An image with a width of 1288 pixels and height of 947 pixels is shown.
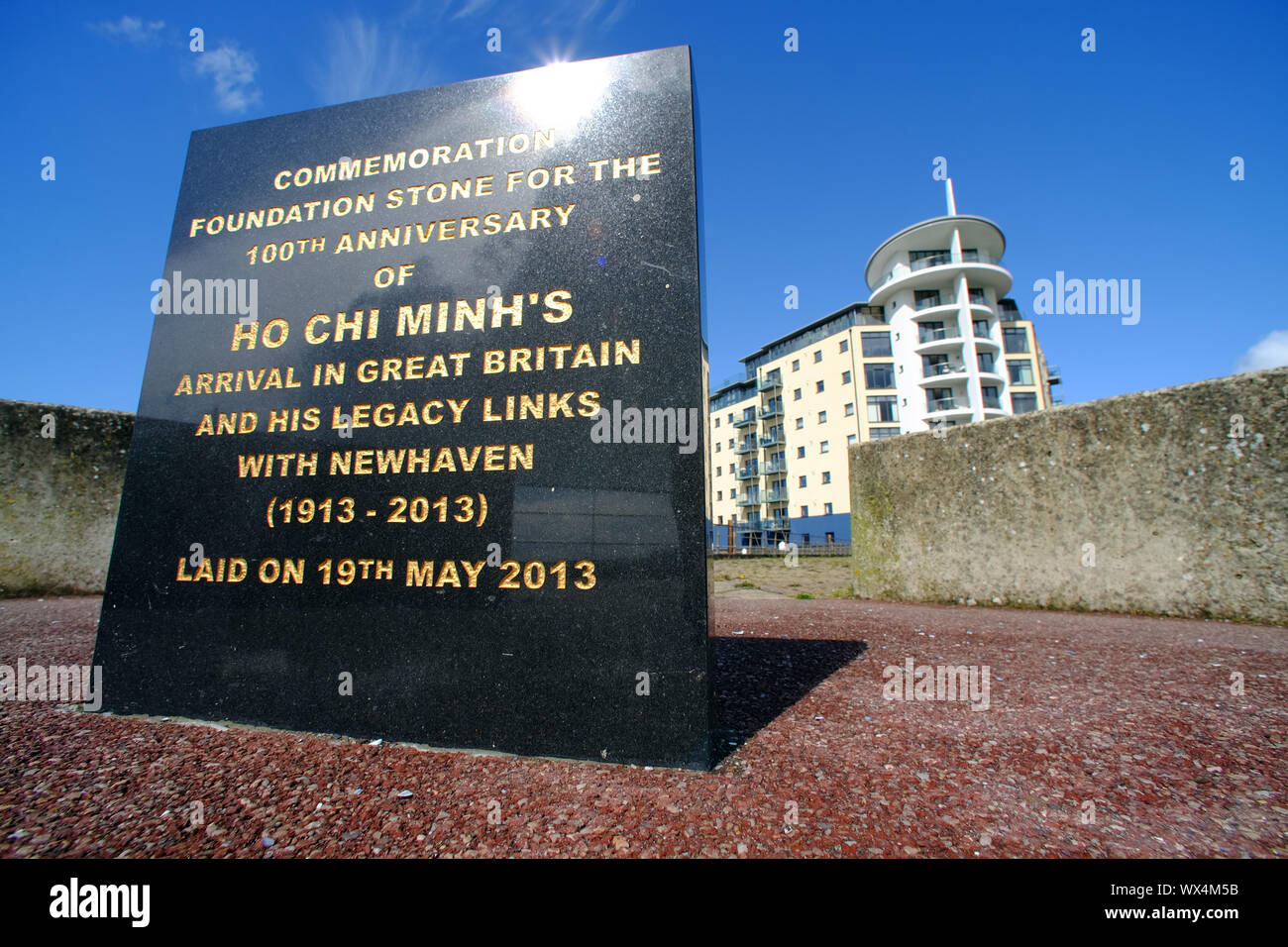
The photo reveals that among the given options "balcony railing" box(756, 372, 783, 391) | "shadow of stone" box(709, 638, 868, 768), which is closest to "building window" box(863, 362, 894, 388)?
"balcony railing" box(756, 372, 783, 391)

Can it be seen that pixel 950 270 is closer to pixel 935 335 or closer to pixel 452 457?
pixel 935 335

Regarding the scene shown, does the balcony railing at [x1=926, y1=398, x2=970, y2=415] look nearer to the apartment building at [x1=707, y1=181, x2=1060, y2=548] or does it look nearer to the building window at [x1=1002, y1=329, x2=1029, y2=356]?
the apartment building at [x1=707, y1=181, x2=1060, y2=548]

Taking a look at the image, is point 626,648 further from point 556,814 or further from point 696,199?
point 696,199

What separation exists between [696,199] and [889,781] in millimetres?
2878

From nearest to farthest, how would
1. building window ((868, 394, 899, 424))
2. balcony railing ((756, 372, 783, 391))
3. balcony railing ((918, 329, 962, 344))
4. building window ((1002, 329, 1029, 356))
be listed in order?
balcony railing ((918, 329, 962, 344)) → building window ((868, 394, 899, 424)) → building window ((1002, 329, 1029, 356)) → balcony railing ((756, 372, 783, 391))

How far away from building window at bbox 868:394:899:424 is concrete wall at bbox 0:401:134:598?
38.5 meters

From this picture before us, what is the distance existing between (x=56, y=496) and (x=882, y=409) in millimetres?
39817

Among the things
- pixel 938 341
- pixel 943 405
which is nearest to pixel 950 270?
pixel 938 341

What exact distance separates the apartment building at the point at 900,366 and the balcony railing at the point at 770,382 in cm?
104

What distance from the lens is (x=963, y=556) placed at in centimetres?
671

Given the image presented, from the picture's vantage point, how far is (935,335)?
36.4 meters

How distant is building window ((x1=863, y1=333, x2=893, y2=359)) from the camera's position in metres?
38.2
